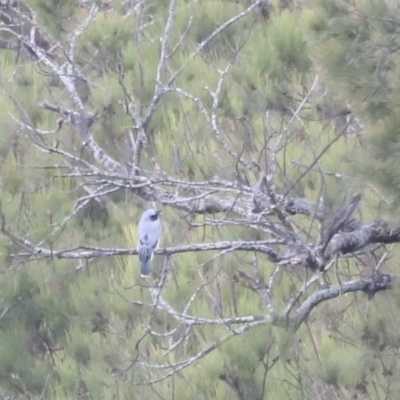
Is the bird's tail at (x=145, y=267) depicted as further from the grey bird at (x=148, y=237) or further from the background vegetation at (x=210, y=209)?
the background vegetation at (x=210, y=209)

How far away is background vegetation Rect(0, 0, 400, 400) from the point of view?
85.0 inches

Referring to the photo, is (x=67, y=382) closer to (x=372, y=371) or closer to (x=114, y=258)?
(x=114, y=258)

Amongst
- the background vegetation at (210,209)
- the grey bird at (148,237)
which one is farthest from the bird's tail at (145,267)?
the background vegetation at (210,209)

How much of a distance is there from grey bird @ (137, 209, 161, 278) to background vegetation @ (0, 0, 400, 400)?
52mm

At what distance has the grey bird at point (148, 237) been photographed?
3.18 m

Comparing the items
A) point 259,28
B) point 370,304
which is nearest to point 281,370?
point 370,304

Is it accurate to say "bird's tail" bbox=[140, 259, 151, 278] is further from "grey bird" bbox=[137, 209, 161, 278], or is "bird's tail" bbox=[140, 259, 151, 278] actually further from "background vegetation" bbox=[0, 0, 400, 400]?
"background vegetation" bbox=[0, 0, 400, 400]

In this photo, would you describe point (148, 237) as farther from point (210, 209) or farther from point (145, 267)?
point (210, 209)

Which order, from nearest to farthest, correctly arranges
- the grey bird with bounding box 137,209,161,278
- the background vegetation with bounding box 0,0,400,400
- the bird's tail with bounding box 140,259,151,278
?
the background vegetation with bounding box 0,0,400,400 → the grey bird with bounding box 137,209,161,278 → the bird's tail with bounding box 140,259,151,278

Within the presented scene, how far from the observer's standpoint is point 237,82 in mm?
4000

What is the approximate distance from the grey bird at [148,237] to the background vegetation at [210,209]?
0.05 m

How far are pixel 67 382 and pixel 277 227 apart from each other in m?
1.50

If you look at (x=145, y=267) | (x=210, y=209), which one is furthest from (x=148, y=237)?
(x=210, y=209)

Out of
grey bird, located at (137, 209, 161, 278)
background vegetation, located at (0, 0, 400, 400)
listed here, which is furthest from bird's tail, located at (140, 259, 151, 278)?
background vegetation, located at (0, 0, 400, 400)
